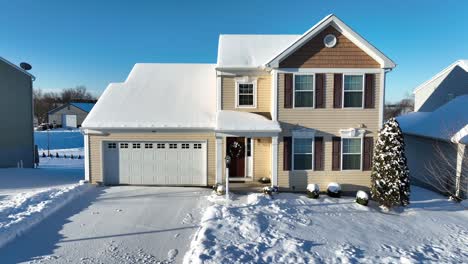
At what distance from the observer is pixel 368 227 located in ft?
28.4

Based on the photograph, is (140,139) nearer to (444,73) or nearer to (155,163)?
(155,163)

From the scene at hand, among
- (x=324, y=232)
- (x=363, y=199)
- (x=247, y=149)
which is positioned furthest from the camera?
(x=247, y=149)

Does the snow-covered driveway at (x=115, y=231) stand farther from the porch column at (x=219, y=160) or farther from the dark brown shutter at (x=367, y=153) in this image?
the dark brown shutter at (x=367, y=153)

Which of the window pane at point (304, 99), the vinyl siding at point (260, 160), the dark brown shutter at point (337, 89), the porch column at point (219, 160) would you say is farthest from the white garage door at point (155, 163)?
the dark brown shutter at point (337, 89)

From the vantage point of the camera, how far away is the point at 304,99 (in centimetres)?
1188

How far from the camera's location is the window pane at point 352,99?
11875 millimetres

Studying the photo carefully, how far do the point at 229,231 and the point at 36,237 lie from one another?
508cm

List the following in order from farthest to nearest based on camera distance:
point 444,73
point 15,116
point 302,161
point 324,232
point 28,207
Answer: point 444,73, point 15,116, point 302,161, point 28,207, point 324,232

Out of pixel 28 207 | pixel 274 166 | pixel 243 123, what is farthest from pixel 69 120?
pixel 274 166

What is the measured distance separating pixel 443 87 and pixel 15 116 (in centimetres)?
2834

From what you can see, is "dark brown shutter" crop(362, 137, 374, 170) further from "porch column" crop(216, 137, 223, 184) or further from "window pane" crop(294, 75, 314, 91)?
"porch column" crop(216, 137, 223, 184)

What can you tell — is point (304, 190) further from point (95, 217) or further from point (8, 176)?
point (8, 176)

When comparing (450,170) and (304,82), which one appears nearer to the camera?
(304,82)

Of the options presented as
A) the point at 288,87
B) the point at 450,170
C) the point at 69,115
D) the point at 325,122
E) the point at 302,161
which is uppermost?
the point at 288,87
